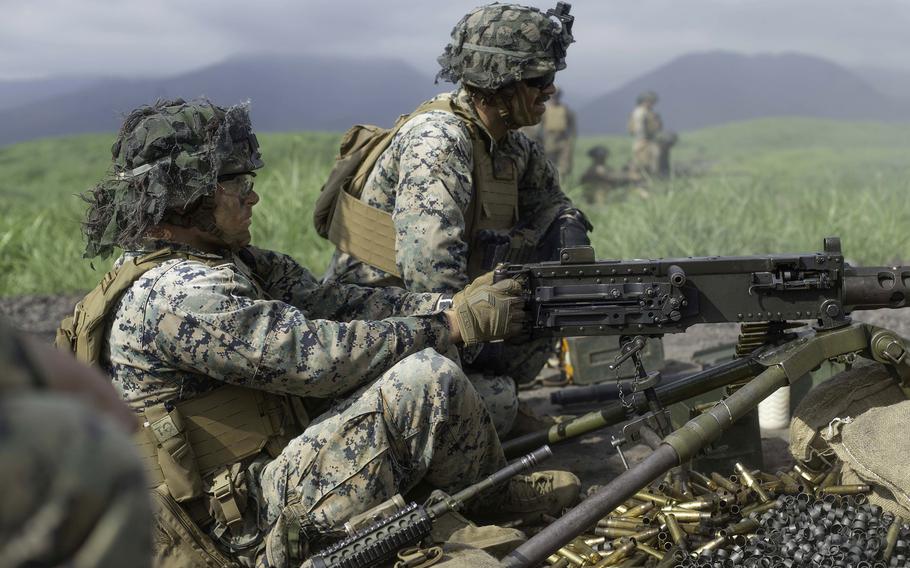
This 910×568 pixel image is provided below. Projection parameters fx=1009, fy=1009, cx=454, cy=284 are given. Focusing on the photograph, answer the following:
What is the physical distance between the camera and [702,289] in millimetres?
4414

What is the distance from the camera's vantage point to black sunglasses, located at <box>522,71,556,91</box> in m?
5.76

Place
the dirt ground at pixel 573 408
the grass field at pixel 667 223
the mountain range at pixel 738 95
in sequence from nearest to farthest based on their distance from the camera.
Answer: the dirt ground at pixel 573 408, the grass field at pixel 667 223, the mountain range at pixel 738 95

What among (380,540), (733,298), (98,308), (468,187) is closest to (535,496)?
(380,540)

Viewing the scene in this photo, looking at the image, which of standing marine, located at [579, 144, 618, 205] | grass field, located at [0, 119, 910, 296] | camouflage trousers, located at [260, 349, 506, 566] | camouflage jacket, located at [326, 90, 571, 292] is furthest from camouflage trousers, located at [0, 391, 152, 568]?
standing marine, located at [579, 144, 618, 205]

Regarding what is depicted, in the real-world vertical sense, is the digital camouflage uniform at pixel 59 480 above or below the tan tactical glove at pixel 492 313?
above

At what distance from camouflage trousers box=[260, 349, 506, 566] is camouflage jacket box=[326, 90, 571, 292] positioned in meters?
1.18

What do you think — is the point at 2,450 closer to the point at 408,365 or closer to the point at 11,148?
the point at 408,365

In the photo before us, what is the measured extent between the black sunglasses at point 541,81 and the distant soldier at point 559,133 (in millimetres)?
16886

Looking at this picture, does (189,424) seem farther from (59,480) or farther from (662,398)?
(59,480)

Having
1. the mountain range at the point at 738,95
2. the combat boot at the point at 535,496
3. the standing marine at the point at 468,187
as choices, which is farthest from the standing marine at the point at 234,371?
the mountain range at the point at 738,95

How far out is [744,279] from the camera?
14.4 ft

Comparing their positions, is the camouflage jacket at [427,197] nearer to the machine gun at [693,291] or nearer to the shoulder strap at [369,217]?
the shoulder strap at [369,217]

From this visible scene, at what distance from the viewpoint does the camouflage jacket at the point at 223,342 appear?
392 cm

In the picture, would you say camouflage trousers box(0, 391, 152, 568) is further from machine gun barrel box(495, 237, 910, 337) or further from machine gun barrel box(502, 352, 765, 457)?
machine gun barrel box(502, 352, 765, 457)
